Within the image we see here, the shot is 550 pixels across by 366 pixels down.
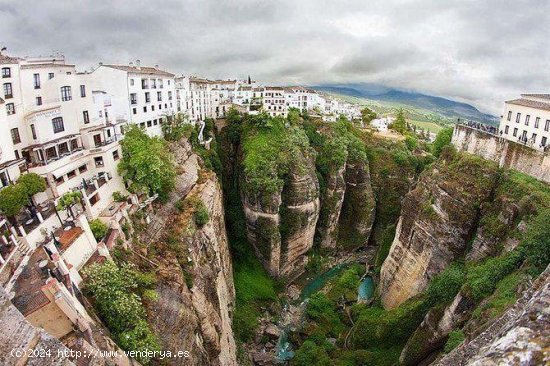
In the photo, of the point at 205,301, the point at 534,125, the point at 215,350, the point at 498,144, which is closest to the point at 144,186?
the point at 205,301

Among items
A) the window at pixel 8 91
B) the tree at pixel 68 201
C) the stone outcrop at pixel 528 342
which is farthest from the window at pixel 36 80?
the stone outcrop at pixel 528 342

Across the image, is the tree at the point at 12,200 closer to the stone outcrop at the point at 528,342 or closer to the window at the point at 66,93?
A: the window at the point at 66,93

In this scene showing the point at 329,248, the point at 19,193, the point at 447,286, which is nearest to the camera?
the point at 19,193

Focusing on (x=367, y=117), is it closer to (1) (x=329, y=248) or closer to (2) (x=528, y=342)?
(1) (x=329, y=248)

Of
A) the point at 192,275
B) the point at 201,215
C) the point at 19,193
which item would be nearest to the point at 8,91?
the point at 19,193

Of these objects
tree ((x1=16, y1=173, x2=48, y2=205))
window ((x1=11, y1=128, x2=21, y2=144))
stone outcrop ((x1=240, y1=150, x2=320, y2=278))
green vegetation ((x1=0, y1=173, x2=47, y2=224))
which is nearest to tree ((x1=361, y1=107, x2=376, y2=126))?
stone outcrop ((x1=240, y1=150, x2=320, y2=278))

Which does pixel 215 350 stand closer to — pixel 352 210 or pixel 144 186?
pixel 144 186
